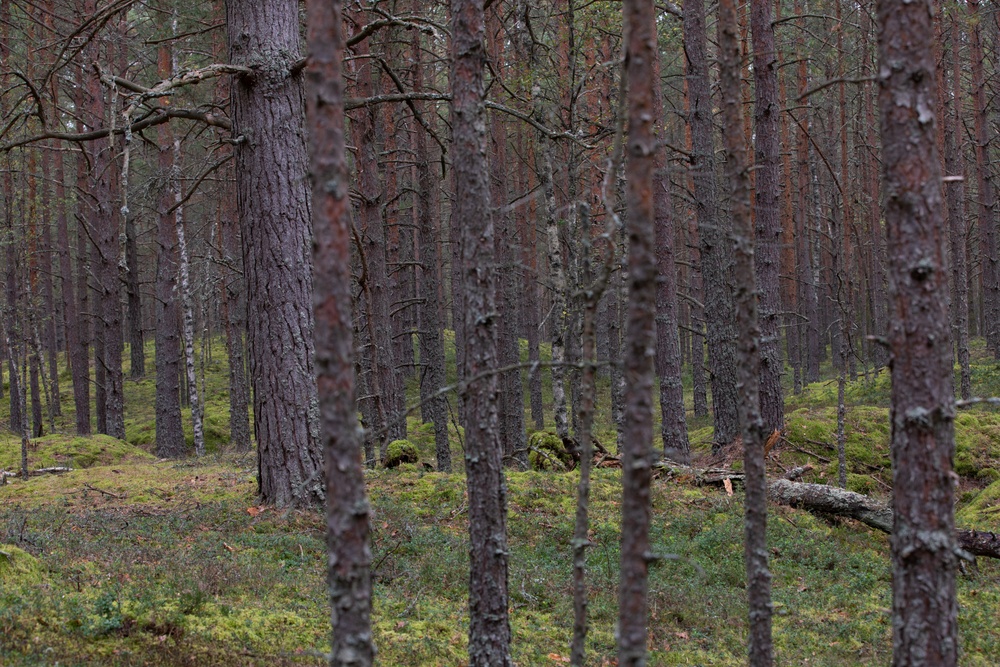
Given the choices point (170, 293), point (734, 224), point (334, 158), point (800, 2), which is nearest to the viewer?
point (334, 158)

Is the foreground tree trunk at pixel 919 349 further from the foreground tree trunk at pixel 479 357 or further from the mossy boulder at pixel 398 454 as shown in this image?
the mossy boulder at pixel 398 454

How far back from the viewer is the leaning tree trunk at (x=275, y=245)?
27.3 feet

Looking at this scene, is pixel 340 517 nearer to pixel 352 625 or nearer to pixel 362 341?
pixel 352 625

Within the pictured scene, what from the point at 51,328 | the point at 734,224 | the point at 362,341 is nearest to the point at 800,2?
the point at 362,341

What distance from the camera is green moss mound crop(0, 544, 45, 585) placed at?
18.5 feet

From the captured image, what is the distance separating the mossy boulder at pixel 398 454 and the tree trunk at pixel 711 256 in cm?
552

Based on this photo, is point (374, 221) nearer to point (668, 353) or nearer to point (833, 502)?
point (668, 353)

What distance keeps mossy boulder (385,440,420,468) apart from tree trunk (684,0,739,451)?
5.52 m

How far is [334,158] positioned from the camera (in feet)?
10.1

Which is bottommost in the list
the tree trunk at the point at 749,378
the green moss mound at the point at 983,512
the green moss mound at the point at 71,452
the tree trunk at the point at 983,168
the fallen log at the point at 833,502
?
the green moss mound at the point at 983,512

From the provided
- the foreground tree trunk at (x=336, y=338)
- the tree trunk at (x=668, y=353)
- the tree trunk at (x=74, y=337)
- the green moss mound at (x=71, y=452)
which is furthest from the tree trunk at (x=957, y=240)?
the tree trunk at (x=74, y=337)

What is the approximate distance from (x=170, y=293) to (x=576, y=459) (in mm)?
10485

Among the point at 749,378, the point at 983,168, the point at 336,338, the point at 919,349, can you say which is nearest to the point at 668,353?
the point at 749,378

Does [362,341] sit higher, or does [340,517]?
[362,341]
